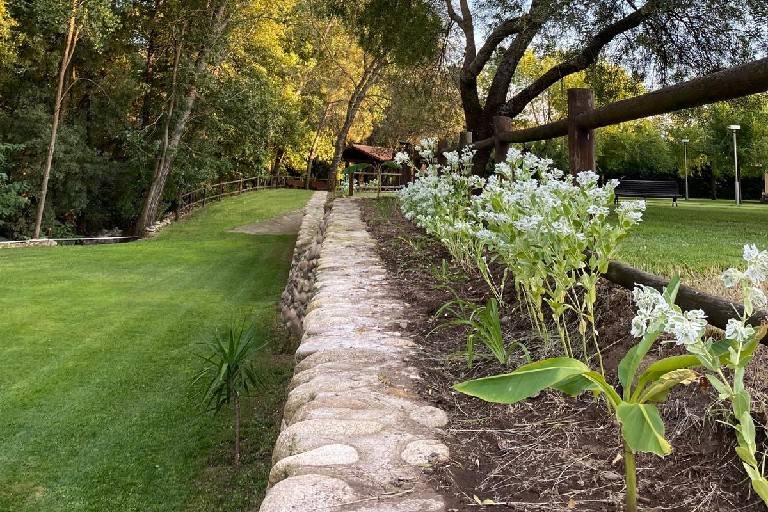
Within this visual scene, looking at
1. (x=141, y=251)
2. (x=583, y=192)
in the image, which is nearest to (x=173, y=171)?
(x=141, y=251)

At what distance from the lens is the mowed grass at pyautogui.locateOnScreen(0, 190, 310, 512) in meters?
3.41

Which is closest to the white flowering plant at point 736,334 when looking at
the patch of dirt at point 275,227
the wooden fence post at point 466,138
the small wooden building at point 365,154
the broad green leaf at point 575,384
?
the broad green leaf at point 575,384

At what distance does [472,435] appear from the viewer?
75.7 inches

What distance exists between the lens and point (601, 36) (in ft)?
32.8

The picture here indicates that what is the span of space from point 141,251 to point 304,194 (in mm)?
13887

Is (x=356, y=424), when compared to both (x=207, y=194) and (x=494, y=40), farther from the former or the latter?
(x=207, y=194)

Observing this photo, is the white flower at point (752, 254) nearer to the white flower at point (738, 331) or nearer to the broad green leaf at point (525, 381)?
the white flower at point (738, 331)

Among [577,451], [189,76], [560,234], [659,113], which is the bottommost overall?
[577,451]

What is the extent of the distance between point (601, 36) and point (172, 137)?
514 inches

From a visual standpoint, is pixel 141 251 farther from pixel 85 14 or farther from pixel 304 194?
pixel 304 194

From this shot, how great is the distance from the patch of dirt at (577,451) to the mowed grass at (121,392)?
174cm

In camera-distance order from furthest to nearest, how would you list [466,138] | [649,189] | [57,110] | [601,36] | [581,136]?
1. [57,110]
2. [649,189]
3. [601,36]
4. [466,138]
5. [581,136]

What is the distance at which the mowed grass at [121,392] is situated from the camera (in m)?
3.41

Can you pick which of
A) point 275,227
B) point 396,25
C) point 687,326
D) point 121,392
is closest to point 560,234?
point 687,326
